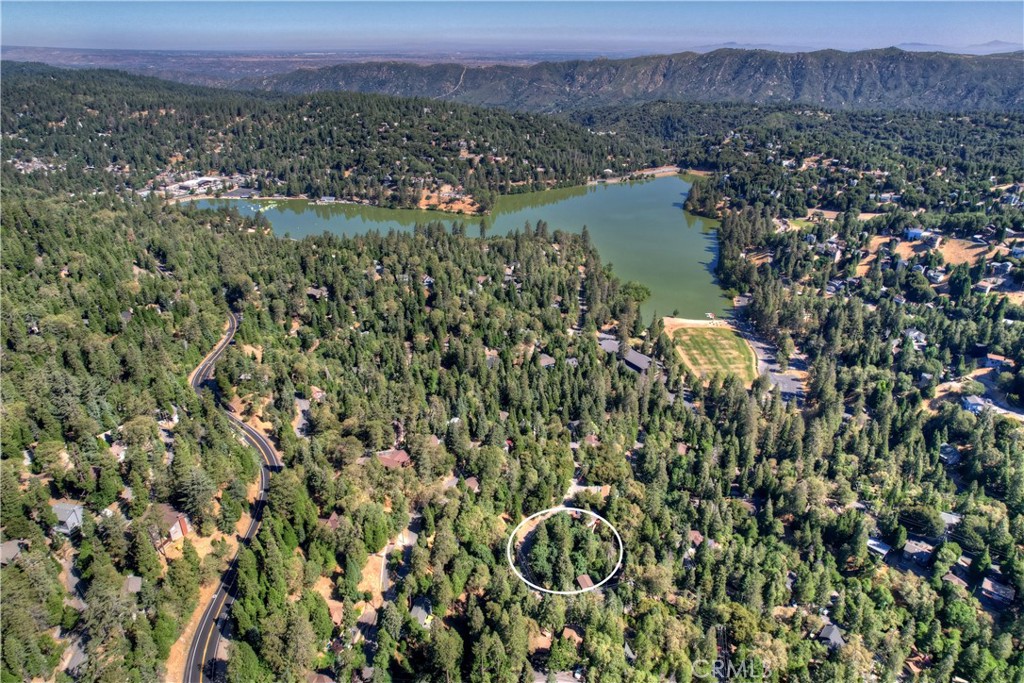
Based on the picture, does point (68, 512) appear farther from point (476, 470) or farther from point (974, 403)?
point (974, 403)

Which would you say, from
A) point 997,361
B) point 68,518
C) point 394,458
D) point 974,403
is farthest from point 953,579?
point 68,518

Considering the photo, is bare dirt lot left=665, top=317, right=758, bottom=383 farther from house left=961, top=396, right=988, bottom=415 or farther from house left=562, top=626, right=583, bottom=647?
house left=562, top=626, right=583, bottom=647

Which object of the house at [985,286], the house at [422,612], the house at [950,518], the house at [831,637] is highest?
the house at [985,286]

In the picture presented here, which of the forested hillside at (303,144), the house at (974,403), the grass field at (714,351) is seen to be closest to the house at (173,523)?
the grass field at (714,351)

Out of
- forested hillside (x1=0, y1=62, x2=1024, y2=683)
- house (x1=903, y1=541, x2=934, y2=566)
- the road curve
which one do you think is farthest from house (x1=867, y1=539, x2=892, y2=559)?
the road curve

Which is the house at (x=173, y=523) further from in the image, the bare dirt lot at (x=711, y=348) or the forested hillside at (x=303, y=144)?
the forested hillside at (x=303, y=144)

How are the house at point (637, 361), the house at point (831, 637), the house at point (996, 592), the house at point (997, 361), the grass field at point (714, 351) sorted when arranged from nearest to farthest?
the house at point (831, 637) → the house at point (996, 592) → the house at point (637, 361) → the house at point (997, 361) → the grass field at point (714, 351)

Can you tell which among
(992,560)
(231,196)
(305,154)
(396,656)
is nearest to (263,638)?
(396,656)
